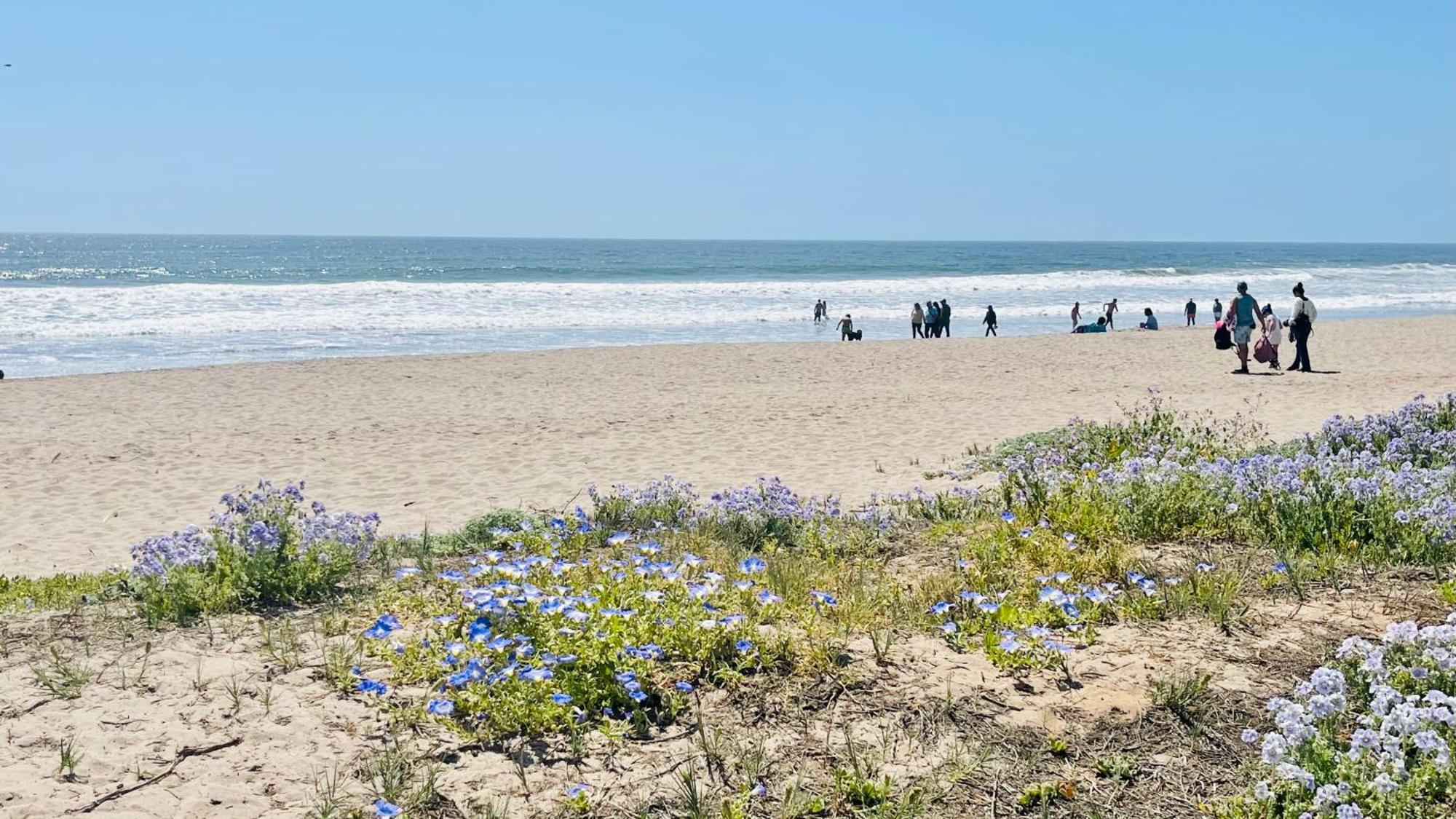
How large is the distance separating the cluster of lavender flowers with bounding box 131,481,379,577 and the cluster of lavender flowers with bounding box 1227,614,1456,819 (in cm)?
419

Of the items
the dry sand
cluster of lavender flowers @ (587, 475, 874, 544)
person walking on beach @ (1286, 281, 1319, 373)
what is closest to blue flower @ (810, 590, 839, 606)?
cluster of lavender flowers @ (587, 475, 874, 544)

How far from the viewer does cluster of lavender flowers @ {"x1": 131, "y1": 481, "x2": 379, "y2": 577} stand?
5.27 metres

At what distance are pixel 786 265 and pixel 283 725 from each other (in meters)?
81.3

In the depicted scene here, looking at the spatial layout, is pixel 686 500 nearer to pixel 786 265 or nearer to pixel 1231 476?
pixel 1231 476

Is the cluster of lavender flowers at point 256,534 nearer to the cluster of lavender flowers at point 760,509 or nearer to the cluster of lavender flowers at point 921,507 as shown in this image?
the cluster of lavender flowers at point 760,509

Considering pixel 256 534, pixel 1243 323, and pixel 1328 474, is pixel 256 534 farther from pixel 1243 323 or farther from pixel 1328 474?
pixel 1243 323

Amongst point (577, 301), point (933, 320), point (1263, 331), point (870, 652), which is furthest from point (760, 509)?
point (577, 301)

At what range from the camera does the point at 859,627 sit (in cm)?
463

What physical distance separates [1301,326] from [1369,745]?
16.4 meters

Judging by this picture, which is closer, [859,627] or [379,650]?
[379,650]

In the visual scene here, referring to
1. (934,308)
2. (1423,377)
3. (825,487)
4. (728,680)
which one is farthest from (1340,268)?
(728,680)

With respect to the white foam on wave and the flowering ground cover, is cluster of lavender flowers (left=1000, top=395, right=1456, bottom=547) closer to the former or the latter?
the flowering ground cover

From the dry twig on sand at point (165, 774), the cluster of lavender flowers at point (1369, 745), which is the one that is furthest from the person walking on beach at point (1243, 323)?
the dry twig on sand at point (165, 774)

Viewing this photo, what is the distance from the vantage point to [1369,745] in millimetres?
3254
